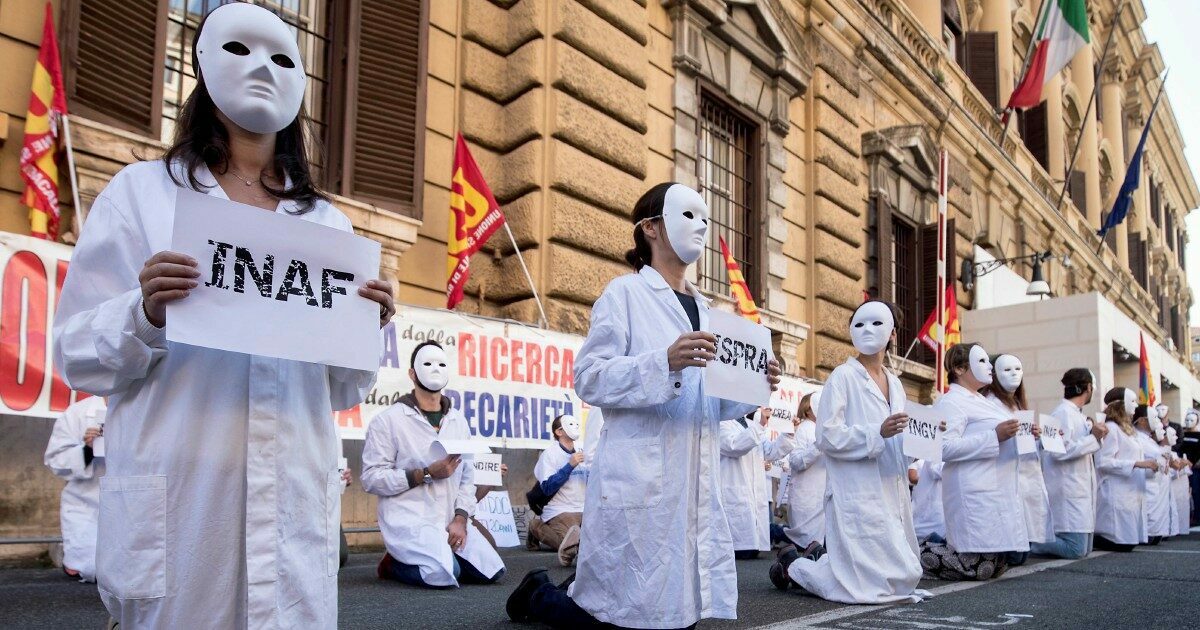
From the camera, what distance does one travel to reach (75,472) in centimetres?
657

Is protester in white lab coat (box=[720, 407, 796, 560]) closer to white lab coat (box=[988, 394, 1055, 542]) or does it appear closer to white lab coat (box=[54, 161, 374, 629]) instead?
white lab coat (box=[988, 394, 1055, 542])

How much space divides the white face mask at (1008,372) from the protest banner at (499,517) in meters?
4.44

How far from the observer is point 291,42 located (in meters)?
2.66

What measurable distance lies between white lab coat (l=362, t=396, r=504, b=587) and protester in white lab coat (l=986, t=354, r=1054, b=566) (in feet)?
13.2

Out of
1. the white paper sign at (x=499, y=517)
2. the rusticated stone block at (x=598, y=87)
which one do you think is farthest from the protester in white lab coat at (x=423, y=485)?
the rusticated stone block at (x=598, y=87)

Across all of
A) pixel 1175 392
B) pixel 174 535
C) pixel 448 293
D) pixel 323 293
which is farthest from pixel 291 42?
pixel 1175 392

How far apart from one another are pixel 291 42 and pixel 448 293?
683cm

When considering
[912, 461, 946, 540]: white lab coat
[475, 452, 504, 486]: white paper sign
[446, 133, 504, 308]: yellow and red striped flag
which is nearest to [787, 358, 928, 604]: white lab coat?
[475, 452, 504, 486]: white paper sign

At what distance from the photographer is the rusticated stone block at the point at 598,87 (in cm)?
1023

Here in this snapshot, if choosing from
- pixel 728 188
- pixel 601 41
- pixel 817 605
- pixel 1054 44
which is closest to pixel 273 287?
pixel 817 605

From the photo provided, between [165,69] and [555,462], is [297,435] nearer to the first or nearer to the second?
[165,69]

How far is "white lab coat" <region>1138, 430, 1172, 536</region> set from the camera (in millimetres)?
12041

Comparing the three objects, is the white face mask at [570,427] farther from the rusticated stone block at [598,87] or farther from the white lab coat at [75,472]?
the white lab coat at [75,472]

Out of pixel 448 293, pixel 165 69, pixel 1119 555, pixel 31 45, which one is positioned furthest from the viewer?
pixel 1119 555
